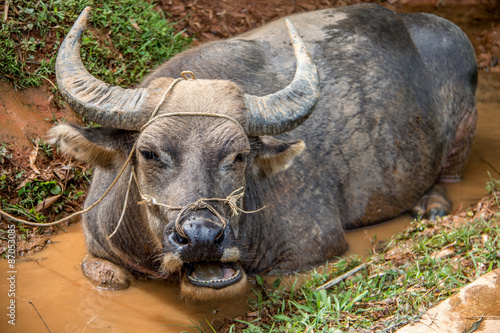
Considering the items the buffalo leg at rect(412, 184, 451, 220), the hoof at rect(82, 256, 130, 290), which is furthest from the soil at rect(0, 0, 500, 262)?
the buffalo leg at rect(412, 184, 451, 220)

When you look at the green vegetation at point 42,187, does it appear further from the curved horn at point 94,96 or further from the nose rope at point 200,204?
the curved horn at point 94,96

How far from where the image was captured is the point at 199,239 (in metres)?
3.24

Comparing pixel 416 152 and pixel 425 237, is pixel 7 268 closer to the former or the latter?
pixel 425 237

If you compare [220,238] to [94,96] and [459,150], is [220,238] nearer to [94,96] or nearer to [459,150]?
[94,96]

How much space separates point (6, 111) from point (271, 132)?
9.70 ft

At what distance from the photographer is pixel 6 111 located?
5418 millimetres

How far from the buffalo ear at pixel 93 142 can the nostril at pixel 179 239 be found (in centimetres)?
85

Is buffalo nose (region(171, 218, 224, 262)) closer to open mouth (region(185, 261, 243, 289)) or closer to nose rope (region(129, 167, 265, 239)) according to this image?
nose rope (region(129, 167, 265, 239))

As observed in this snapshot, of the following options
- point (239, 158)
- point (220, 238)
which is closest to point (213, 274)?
point (220, 238)

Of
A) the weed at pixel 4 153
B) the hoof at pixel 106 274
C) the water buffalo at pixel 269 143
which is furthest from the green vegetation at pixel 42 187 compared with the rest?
the hoof at pixel 106 274

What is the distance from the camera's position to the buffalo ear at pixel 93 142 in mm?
3779

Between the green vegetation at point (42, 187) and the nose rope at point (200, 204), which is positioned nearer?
the nose rope at point (200, 204)

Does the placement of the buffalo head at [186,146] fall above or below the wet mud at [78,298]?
above

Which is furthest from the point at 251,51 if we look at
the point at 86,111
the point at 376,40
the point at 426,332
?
the point at 426,332
